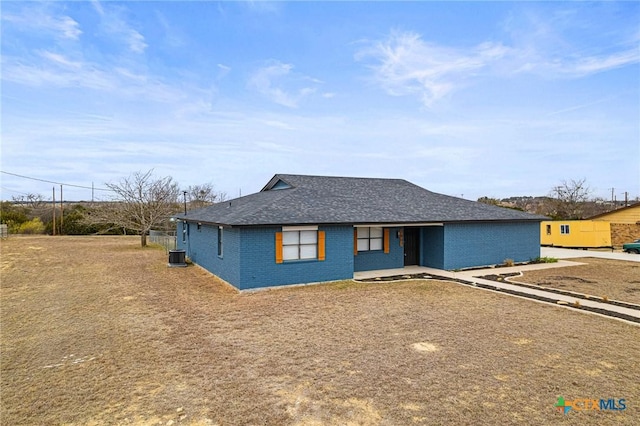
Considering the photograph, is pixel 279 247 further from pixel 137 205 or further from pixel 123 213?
pixel 123 213

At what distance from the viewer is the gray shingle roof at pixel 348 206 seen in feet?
41.8

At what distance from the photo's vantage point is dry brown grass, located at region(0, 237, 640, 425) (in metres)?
4.52

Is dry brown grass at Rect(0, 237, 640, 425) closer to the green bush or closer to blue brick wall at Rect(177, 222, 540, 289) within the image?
blue brick wall at Rect(177, 222, 540, 289)

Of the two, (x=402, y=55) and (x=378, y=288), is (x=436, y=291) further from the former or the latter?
(x=402, y=55)

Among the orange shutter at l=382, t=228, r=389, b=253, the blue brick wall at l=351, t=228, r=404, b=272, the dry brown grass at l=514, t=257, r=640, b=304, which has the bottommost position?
the dry brown grass at l=514, t=257, r=640, b=304

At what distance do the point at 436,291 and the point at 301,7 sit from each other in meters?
14.3

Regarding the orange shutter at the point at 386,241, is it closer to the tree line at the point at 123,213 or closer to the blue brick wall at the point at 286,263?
the blue brick wall at the point at 286,263

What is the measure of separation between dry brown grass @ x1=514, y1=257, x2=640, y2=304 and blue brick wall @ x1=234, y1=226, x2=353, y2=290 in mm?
6871

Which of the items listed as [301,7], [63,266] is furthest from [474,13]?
[63,266]

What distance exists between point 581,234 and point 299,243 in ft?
78.0

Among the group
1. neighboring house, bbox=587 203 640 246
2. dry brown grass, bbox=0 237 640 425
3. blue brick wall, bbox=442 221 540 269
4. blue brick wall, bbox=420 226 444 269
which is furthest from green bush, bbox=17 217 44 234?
neighboring house, bbox=587 203 640 246

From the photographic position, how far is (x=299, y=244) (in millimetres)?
12656

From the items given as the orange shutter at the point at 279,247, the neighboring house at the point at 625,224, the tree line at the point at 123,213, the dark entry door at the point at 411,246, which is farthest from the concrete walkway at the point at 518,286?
the tree line at the point at 123,213

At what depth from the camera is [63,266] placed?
57.4 feet
